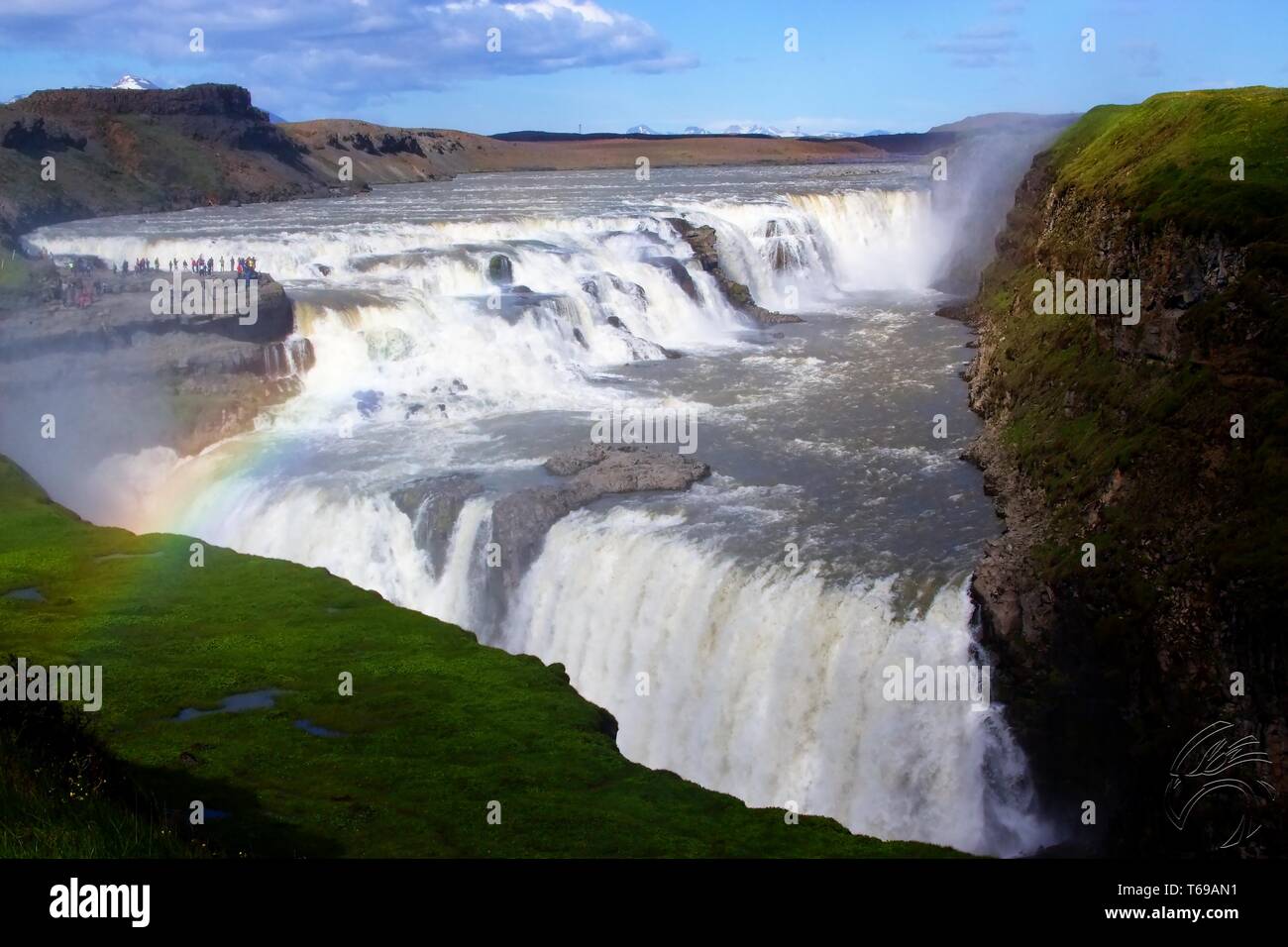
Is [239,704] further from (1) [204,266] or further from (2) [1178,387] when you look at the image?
(1) [204,266]

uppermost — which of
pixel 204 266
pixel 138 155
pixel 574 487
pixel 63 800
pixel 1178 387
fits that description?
pixel 138 155

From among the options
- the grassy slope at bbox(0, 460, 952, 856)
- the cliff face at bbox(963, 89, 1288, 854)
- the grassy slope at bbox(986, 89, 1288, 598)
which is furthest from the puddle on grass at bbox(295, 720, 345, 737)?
the grassy slope at bbox(986, 89, 1288, 598)

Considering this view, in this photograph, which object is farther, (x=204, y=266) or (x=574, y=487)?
(x=204, y=266)

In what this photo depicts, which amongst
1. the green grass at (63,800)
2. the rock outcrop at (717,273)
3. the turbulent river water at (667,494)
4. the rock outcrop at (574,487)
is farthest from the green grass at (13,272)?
the green grass at (63,800)

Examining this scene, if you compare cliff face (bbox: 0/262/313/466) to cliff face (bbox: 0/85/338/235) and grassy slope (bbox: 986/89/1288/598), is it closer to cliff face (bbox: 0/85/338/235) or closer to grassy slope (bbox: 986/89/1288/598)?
grassy slope (bbox: 986/89/1288/598)

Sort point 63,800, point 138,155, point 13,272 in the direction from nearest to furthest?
1. point 63,800
2. point 13,272
3. point 138,155

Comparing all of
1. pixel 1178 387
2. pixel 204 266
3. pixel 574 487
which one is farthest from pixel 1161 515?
pixel 204 266
